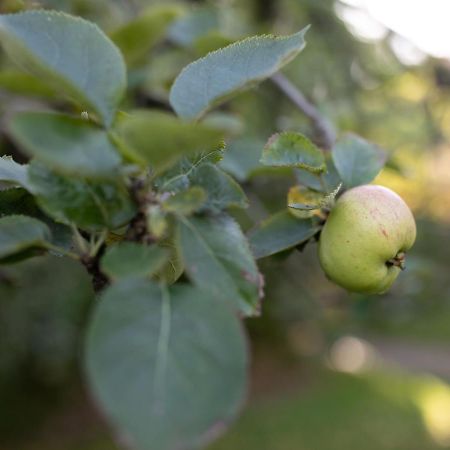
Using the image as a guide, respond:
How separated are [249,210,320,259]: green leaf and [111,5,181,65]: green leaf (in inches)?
39.6

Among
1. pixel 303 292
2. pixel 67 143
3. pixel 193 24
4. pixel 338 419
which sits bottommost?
pixel 338 419

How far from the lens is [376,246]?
1.00 m

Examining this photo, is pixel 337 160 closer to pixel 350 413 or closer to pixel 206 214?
pixel 206 214

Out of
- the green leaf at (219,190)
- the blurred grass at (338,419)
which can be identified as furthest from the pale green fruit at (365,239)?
the blurred grass at (338,419)

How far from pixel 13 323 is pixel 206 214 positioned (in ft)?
15.2

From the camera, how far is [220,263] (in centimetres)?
76

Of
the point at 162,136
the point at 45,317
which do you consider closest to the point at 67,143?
the point at 162,136

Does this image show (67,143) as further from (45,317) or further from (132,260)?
(45,317)

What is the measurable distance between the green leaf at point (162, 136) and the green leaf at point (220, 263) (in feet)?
0.36

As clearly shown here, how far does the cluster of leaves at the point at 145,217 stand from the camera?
597 mm

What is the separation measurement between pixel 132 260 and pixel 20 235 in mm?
157

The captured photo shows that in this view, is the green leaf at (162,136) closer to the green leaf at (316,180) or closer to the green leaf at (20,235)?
the green leaf at (20,235)

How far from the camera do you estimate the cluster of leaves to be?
0.60m

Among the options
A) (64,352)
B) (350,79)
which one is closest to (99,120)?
(350,79)
